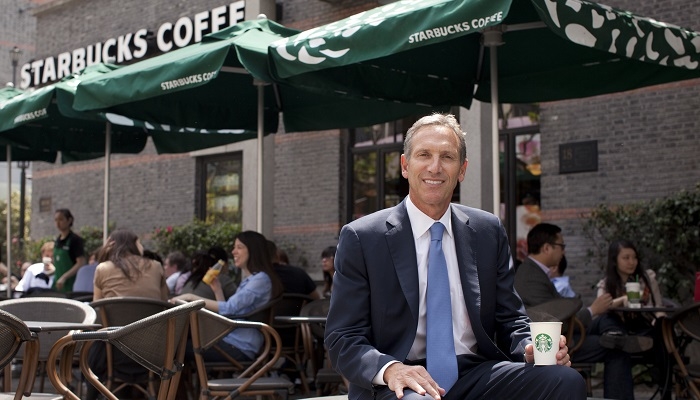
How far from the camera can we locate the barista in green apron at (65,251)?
462 inches

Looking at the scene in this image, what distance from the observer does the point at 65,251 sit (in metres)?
11.8

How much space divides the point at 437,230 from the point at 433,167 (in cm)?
23

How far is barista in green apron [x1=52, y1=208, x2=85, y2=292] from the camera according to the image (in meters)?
11.7

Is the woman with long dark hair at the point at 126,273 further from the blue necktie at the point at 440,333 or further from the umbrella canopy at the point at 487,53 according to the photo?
the blue necktie at the point at 440,333

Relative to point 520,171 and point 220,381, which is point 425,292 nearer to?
point 220,381

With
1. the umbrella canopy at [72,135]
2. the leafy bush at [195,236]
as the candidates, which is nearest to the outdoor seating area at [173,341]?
the umbrella canopy at [72,135]

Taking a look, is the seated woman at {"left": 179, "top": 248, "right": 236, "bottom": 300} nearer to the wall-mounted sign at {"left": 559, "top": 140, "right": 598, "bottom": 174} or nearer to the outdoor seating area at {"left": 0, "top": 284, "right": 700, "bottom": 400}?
the outdoor seating area at {"left": 0, "top": 284, "right": 700, "bottom": 400}

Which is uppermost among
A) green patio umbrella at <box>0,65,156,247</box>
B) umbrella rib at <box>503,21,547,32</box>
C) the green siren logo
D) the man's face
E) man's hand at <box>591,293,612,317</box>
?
umbrella rib at <box>503,21,547,32</box>

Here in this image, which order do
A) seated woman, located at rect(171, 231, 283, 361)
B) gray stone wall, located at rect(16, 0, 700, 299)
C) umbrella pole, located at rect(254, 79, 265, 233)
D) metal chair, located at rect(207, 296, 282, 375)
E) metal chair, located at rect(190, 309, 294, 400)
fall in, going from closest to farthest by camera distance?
metal chair, located at rect(190, 309, 294, 400) → metal chair, located at rect(207, 296, 282, 375) → seated woman, located at rect(171, 231, 283, 361) → umbrella pole, located at rect(254, 79, 265, 233) → gray stone wall, located at rect(16, 0, 700, 299)

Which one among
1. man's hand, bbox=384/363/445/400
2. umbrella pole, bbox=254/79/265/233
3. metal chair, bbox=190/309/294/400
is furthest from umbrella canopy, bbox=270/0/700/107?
man's hand, bbox=384/363/445/400

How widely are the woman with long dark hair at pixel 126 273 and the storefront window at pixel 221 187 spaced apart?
8.75 m

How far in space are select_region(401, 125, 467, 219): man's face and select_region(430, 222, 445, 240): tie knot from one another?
0.15ft

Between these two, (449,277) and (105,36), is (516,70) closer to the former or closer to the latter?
(449,277)

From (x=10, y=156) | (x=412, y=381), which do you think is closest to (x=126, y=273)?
(x=412, y=381)
